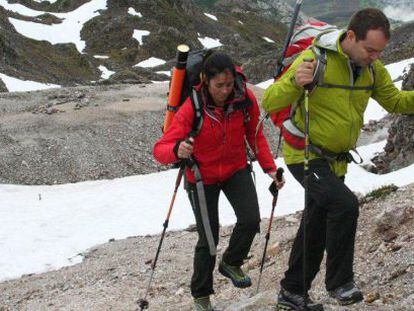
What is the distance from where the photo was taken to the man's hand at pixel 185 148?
20.9 ft

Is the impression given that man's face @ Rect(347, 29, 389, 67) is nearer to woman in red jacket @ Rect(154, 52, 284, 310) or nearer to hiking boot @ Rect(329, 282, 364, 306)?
woman in red jacket @ Rect(154, 52, 284, 310)

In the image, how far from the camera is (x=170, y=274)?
1202 cm

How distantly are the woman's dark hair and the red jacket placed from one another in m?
0.37

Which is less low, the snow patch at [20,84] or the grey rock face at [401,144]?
the grey rock face at [401,144]

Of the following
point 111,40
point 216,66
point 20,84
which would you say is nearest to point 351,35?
point 216,66

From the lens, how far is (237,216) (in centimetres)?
711

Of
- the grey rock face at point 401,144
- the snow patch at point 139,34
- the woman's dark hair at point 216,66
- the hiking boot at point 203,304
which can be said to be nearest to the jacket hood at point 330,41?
the woman's dark hair at point 216,66

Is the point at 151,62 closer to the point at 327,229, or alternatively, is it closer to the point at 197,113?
the point at 197,113

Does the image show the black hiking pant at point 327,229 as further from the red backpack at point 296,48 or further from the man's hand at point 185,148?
the man's hand at point 185,148

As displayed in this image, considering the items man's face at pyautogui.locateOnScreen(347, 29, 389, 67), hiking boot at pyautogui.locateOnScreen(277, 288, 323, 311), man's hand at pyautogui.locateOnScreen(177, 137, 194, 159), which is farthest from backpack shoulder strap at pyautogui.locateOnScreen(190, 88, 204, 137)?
hiking boot at pyautogui.locateOnScreen(277, 288, 323, 311)

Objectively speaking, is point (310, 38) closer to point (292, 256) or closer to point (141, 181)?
point (292, 256)

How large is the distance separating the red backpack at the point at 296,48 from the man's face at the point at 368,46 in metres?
0.72

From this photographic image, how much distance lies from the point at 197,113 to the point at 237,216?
1.37 metres

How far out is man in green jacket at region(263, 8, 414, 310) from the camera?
5770 millimetres
